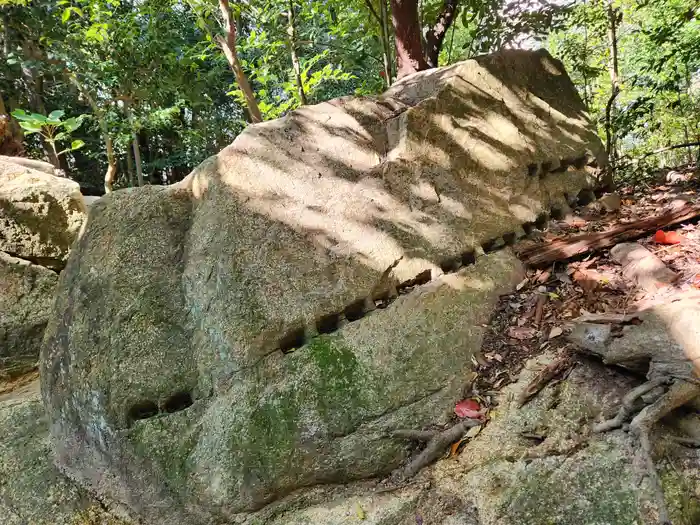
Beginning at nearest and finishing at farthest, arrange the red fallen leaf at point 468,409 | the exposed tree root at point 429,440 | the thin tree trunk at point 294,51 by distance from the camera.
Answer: the exposed tree root at point 429,440, the red fallen leaf at point 468,409, the thin tree trunk at point 294,51

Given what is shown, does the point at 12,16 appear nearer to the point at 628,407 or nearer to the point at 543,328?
the point at 543,328

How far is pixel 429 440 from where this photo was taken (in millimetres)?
2551

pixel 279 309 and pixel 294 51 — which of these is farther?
pixel 294 51

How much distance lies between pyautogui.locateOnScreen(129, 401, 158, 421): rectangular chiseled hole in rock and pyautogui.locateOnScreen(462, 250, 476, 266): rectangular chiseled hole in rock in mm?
2334

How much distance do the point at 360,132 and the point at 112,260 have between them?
6.88ft

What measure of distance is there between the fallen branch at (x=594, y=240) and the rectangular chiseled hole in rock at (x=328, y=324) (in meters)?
1.58

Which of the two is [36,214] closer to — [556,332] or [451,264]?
[451,264]

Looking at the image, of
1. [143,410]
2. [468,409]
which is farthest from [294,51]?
[468,409]

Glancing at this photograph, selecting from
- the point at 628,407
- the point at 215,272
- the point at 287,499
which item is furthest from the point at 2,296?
the point at 628,407

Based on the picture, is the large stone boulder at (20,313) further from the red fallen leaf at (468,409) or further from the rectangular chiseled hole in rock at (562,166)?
the rectangular chiseled hole in rock at (562,166)

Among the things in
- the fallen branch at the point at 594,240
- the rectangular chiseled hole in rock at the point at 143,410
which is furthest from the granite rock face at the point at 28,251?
the fallen branch at the point at 594,240

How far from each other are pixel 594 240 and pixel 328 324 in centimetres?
216

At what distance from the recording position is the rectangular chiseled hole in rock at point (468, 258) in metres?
3.35

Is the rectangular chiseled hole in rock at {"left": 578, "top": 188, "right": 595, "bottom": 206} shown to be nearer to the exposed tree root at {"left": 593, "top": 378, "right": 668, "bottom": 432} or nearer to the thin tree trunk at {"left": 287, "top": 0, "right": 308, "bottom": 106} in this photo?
the exposed tree root at {"left": 593, "top": 378, "right": 668, "bottom": 432}
